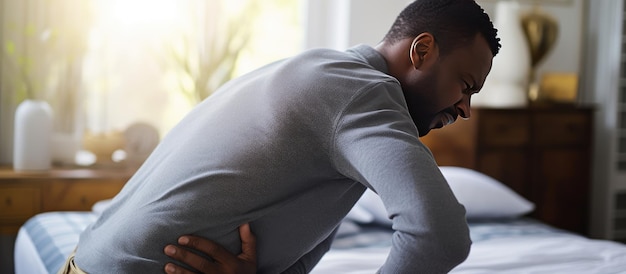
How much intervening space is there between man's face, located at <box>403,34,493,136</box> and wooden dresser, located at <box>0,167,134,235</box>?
2.33 metres

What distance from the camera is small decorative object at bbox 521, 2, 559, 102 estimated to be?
413cm

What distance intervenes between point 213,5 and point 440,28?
111 inches

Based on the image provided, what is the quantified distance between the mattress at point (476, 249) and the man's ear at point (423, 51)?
0.92 meters

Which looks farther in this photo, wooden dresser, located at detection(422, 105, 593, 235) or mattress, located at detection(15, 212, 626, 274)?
wooden dresser, located at detection(422, 105, 593, 235)

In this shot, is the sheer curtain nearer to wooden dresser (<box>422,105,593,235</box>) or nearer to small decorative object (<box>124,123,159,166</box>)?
small decorative object (<box>124,123,159,166</box>)

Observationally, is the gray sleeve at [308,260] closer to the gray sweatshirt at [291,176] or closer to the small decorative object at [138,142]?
the gray sweatshirt at [291,176]

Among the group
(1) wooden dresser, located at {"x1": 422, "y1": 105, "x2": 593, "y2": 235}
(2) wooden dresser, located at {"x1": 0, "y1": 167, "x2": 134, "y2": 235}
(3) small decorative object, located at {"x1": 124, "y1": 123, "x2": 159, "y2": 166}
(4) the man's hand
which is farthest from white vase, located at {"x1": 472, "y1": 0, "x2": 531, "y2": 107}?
(4) the man's hand

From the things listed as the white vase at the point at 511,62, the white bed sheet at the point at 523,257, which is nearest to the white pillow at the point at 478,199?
the white bed sheet at the point at 523,257

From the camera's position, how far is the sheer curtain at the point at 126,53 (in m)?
3.59

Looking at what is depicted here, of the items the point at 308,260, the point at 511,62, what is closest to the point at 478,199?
the point at 511,62

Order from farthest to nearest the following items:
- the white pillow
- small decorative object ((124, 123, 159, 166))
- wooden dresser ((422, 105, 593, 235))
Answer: wooden dresser ((422, 105, 593, 235)) → small decorative object ((124, 123, 159, 166)) → the white pillow

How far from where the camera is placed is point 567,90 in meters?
4.25

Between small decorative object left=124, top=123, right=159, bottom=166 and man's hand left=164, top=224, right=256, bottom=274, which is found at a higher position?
man's hand left=164, top=224, right=256, bottom=274

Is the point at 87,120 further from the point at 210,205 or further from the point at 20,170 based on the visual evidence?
the point at 210,205
